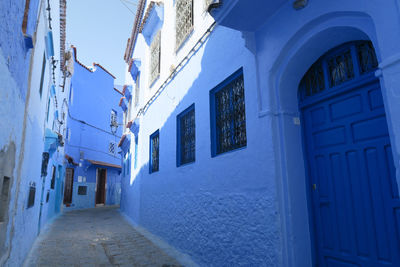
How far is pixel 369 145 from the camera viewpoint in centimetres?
279

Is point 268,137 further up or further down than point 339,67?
further down

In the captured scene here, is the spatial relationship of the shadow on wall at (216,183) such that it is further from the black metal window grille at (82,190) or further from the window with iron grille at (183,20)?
the black metal window grille at (82,190)

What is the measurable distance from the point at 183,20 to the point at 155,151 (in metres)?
3.80

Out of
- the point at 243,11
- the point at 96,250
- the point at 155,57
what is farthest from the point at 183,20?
the point at 96,250

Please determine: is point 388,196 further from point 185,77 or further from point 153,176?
point 153,176

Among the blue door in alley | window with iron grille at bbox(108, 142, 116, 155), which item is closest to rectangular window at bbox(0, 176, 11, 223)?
the blue door in alley

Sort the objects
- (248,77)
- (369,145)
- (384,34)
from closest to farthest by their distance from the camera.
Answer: (384,34), (369,145), (248,77)

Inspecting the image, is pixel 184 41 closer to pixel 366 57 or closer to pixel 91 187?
pixel 366 57

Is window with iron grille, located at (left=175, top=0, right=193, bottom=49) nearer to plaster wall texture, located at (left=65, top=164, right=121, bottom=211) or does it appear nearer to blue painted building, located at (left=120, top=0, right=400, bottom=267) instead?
blue painted building, located at (left=120, top=0, right=400, bottom=267)

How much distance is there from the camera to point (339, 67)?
126 inches

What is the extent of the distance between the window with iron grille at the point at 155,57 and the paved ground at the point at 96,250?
15.4ft

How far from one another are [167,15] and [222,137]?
4.65 m

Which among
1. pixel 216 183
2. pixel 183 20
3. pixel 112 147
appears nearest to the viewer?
pixel 216 183

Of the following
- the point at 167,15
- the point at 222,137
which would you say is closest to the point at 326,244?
the point at 222,137
